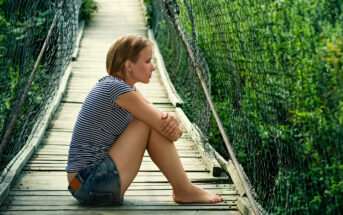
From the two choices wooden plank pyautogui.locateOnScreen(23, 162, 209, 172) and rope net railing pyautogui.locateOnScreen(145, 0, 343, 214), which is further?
rope net railing pyautogui.locateOnScreen(145, 0, 343, 214)

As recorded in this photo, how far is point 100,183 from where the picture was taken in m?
1.94

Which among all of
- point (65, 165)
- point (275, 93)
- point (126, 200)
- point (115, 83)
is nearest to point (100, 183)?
point (126, 200)

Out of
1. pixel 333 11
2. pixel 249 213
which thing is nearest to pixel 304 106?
pixel 333 11

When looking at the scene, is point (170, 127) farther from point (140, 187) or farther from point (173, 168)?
point (140, 187)

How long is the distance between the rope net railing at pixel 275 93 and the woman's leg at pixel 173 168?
0.96ft

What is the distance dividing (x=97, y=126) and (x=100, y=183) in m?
0.24

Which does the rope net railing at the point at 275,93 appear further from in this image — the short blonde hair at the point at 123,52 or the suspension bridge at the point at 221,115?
the short blonde hair at the point at 123,52

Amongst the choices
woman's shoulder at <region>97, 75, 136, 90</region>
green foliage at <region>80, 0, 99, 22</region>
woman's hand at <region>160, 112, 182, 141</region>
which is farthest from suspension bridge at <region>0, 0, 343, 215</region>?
green foliage at <region>80, 0, 99, 22</region>

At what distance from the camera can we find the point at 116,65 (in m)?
2.03

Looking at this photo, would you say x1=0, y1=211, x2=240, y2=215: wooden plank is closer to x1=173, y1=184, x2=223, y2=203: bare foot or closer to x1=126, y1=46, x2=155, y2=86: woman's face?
x1=173, y1=184, x2=223, y2=203: bare foot

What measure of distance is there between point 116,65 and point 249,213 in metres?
0.85

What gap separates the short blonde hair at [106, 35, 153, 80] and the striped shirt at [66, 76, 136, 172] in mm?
61

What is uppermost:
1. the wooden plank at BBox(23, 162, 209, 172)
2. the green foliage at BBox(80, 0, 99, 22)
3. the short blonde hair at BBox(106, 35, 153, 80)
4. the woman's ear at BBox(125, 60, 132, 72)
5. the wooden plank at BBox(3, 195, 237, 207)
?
the short blonde hair at BBox(106, 35, 153, 80)

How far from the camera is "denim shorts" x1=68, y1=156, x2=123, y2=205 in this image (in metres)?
1.93
